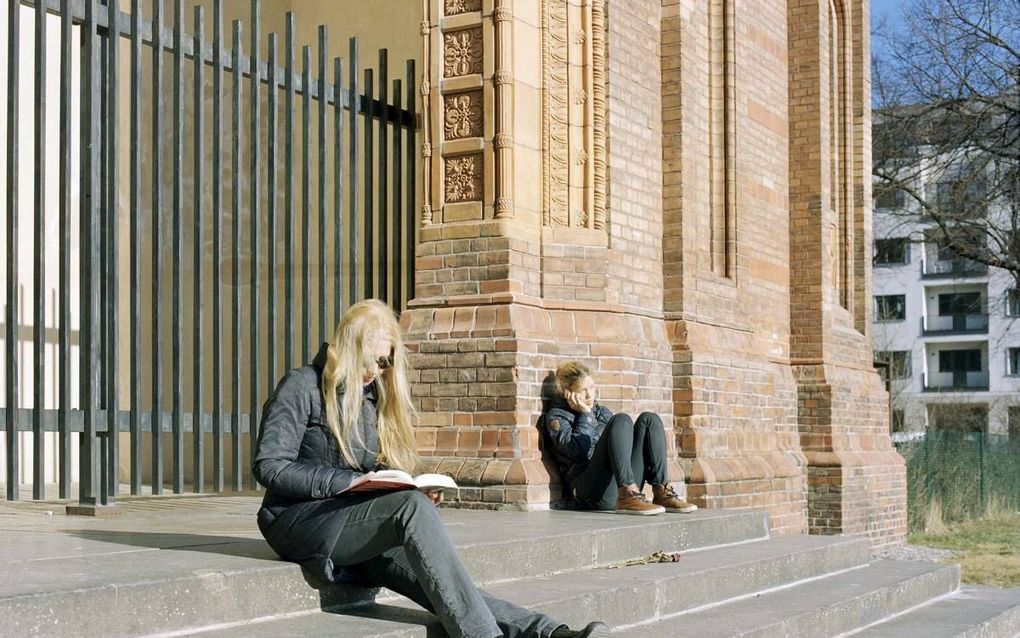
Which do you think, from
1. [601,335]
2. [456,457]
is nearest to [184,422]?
[456,457]

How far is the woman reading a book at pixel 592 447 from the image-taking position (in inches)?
330

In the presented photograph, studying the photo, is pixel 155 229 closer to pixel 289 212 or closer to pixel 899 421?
pixel 289 212

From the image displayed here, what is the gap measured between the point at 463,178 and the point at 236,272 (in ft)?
6.22

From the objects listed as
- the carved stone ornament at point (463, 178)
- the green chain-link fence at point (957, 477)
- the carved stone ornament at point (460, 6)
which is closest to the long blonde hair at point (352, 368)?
the carved stone ornament at point (463, 178)

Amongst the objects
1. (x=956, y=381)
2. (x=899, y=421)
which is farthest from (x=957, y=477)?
(x=956, y=381)

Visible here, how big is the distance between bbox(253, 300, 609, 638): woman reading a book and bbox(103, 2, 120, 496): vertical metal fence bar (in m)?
2.41

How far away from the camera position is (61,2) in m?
6.91

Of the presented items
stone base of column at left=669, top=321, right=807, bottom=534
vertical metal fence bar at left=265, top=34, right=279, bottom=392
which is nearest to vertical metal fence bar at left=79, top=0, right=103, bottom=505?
vertical metal fence bar at left=265, top=34, right=279, bottom=392

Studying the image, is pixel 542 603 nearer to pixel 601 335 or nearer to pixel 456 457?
pixel 456 457

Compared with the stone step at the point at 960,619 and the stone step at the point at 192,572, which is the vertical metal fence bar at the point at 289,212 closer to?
the stone step at the point at 192,572

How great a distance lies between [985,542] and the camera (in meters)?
16.8

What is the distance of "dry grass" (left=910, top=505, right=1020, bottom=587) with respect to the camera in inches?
494

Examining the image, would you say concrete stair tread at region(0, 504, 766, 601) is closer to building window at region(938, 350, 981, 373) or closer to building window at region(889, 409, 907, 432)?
building window at region(889, 409, 907, 432)

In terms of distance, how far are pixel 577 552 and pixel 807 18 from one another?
31.0ft
